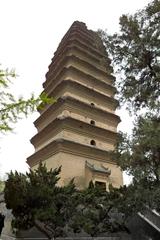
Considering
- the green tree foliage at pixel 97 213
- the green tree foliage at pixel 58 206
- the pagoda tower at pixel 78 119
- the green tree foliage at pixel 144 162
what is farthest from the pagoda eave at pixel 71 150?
the green tree foliage at pixel 144 162

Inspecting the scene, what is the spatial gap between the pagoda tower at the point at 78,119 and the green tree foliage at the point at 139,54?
150 inches

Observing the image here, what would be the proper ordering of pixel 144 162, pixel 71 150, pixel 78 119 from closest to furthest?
pixel 144 162 → pixel 71 150 → pixel 78 119

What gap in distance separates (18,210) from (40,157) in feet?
29.8

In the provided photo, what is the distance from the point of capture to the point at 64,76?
21250 mm

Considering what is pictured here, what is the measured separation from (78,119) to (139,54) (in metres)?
8.36

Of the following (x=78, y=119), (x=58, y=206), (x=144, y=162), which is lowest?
(x=58, y=206)

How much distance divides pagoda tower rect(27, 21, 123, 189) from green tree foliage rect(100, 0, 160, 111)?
3.82m

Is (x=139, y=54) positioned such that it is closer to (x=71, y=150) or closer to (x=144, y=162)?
(x=144, y=162)

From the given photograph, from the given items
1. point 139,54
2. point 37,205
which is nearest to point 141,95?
point 139,54

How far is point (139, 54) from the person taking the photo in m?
11.4

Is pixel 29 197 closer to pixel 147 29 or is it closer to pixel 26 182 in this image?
pixel 26 182

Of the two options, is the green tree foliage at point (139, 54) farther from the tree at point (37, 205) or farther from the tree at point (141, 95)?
the tree at point (37, 205)

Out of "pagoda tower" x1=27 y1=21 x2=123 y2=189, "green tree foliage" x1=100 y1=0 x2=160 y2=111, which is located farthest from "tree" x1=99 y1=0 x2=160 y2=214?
"pagoda tower" x1=27 y1=21 x2=123 y2=189

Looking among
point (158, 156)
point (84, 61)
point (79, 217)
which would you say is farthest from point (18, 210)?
point (84, 61)
